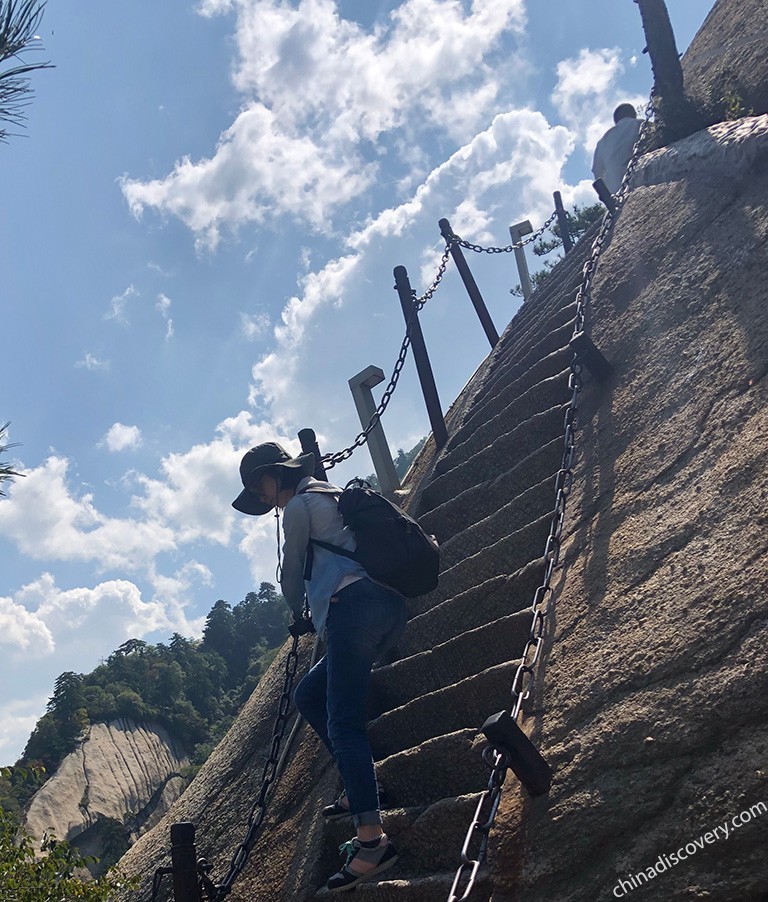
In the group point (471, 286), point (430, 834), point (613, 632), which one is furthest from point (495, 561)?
point (471, 286)

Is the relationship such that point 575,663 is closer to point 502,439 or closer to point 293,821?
point 293,821

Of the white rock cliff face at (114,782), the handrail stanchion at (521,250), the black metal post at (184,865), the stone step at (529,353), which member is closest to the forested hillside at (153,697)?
the white rock cliff face at (114,782)

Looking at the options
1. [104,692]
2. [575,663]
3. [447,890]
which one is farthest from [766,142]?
[104,692]

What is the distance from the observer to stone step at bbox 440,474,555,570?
450cm

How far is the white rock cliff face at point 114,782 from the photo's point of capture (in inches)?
1153

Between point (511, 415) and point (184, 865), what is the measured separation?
11.8 ft

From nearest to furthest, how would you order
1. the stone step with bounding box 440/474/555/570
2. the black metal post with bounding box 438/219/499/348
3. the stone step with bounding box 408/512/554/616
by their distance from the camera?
the stone step with bounding box 408/512/554/616, the stone step with bounding box 440/474/555/570, the black metal post with bounding box 438/219/499/348

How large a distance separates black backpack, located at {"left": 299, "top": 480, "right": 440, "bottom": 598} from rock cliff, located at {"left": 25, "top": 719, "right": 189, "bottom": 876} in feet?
96.9

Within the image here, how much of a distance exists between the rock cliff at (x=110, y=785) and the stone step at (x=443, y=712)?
2862 centimetres

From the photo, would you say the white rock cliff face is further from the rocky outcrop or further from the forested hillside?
the rocky outcrop

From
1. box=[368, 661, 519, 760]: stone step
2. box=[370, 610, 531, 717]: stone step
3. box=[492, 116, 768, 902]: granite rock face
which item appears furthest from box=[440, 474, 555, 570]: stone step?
box=[368, 661, 519, 760]: stone step

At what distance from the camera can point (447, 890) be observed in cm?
271

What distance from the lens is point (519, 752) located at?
252 cm

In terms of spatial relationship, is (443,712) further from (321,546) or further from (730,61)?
(730,61)
